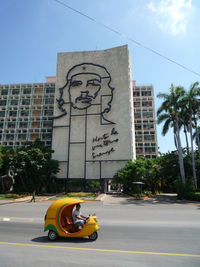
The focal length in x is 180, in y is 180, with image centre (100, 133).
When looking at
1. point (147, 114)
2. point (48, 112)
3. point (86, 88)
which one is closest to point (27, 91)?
point (48, 112)

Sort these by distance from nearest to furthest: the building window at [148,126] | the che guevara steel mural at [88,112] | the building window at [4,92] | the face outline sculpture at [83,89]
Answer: the che guevara steel mural at [88,112] < the face outline sculpture at [83,89] < the building window at [148,126] < the building window at [4,92]

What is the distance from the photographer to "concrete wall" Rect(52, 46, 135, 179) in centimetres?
3862

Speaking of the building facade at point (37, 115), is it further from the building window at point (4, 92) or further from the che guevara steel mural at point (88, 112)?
the che guevara steel mural at point (88, 112)

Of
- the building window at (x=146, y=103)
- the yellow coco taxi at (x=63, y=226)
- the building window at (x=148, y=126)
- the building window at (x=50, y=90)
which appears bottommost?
the yellow coco taxi at (x=63, y=226)

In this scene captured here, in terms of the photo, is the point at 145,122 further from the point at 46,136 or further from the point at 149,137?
the point at 46,136

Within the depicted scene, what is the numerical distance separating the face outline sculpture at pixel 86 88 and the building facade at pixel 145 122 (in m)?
24.4

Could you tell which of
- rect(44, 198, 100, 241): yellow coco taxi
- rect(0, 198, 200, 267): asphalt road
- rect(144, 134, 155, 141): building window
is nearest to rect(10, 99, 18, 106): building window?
rect(144, 134, 155, 141): building window

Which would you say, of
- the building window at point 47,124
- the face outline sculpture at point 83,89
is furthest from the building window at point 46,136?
the face outline sculpture at point 83,89

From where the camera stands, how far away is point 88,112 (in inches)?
1657

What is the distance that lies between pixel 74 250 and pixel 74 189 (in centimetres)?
3172

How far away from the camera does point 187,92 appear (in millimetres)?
28672

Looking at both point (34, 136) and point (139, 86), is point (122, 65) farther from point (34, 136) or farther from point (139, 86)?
point (34, 136)

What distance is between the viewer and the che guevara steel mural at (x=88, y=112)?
39.2m

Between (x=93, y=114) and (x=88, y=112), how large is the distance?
1376mm
